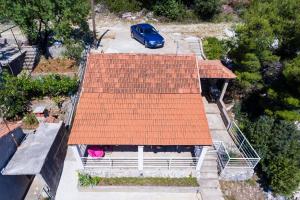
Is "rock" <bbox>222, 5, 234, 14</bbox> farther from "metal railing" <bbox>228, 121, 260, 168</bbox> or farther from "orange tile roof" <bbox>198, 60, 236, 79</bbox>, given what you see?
"metal railing" <bbox>228, 121, 260, 168</bbox>

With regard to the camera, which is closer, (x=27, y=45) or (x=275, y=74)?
(x=275, y=74)

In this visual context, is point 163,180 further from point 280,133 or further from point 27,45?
point 27,45

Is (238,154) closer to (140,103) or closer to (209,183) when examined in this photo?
(209,183)

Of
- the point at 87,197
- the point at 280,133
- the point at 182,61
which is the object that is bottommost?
the point at 87,197

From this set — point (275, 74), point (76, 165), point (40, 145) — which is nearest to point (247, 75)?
point (275, 74)

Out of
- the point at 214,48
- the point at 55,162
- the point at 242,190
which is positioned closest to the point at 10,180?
the point at 55,162

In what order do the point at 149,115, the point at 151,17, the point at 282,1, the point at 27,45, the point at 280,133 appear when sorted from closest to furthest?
the point at 149,115
the point at 280,133
the point at 282,1
the point at 27,45
the point at 151,17

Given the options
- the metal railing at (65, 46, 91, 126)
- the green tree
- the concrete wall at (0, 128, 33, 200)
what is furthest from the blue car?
the concrete wall at (0, 128, 33, 200)
